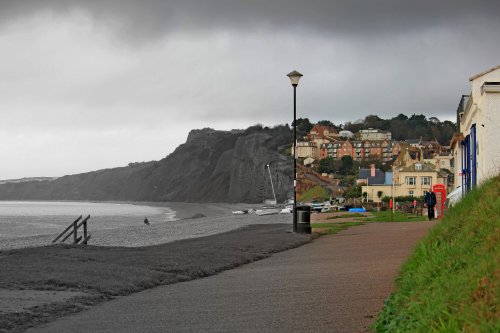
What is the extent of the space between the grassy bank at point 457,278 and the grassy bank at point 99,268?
5.05 m

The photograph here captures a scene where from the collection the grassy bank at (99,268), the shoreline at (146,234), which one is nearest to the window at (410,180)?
the shoreline at (146,234)

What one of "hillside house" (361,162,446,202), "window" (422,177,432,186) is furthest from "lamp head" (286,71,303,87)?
"window" (422,177,432,186)

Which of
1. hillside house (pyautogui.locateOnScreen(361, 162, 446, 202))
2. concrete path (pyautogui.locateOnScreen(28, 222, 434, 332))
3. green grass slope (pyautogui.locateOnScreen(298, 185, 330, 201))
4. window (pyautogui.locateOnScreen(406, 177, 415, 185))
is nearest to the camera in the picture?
concrete path (pyautogui.locateOnScreen(28, 222, 434, 332))

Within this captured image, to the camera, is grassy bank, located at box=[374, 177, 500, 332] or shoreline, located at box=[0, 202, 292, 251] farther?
shoreline, located at box=[0, 202, 292, 251]

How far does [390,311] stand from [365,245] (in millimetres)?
14700

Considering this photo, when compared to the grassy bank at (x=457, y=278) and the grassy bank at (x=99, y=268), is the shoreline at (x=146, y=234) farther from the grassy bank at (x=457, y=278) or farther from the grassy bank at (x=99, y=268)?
the grassy bank at (x=457, y=278)

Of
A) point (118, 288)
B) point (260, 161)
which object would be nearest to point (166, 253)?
point (118, 288)

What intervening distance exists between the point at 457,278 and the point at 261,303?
5.04 meters

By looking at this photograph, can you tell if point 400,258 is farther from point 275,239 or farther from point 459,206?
point 275,239

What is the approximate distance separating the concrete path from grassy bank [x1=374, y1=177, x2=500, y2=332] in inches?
46.9

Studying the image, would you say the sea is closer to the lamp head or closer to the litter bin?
the litter bin

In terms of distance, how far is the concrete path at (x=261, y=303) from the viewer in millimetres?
9758

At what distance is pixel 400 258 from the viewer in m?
17.3

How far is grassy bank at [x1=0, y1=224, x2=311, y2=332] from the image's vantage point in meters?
11.5
